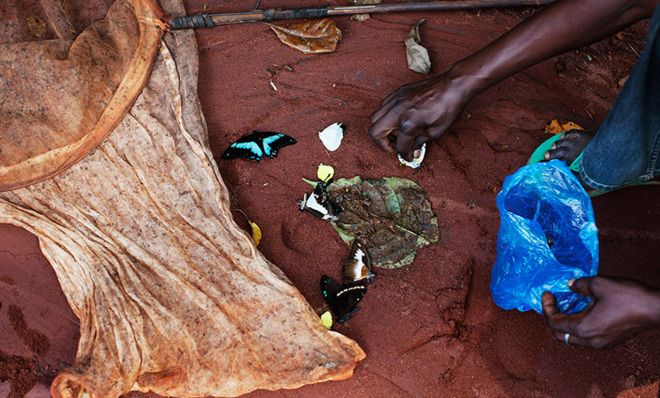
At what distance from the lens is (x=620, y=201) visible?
2.45m

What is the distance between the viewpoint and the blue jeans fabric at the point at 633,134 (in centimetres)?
168

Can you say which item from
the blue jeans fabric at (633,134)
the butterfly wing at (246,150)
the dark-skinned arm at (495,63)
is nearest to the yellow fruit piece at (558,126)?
the blue jeans fabric at (633,134)

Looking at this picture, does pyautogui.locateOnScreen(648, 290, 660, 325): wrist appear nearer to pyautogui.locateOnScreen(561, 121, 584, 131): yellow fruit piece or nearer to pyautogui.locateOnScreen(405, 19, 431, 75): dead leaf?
pyautogui.locateOnScreen(561, 121, 584, 131): yellow fruit piece

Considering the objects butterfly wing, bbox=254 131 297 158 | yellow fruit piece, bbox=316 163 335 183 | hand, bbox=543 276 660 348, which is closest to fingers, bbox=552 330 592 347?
hand, bbox=543 276 660 348

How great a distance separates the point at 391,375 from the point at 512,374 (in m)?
0.49

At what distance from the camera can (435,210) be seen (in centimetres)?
236

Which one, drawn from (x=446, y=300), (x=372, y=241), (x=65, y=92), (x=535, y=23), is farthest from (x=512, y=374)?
(x=65, y=92)

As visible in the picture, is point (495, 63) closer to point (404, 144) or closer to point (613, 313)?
point (404, 144)

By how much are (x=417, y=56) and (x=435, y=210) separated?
2.68 feet

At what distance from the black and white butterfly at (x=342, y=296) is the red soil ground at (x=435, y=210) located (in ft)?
0.14

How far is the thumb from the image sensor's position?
160 centimetres

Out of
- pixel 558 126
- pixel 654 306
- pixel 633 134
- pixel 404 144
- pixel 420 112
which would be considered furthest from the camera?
pixel 558 126

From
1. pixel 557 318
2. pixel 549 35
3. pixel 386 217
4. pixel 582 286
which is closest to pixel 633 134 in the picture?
pixel 549 35

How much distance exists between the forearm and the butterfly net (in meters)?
1.13
